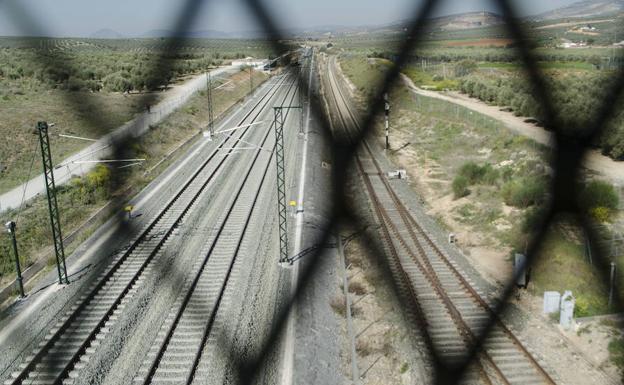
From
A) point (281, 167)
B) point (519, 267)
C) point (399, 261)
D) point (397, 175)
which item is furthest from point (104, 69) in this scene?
point (397, 175)

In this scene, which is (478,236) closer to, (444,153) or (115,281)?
(444,153)

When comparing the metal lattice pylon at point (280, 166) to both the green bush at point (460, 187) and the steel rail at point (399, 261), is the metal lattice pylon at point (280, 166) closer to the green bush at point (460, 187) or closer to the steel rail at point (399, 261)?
the steel rail at point (399, 261)

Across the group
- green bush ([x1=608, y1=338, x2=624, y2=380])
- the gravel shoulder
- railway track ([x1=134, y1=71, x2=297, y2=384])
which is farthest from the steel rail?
green bush ([x1=608, y1=338, x2=624, y2=380])

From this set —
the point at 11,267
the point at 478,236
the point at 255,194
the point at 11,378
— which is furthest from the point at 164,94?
the point at 255,194

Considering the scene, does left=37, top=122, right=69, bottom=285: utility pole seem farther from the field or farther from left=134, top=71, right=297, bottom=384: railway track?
left=134, top=71, right=297, bottom=384: railway track

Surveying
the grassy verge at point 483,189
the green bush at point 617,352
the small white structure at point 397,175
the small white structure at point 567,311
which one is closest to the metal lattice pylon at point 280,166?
the grassy verge at point 483,189

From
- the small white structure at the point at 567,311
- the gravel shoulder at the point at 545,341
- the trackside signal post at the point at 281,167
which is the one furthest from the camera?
the small white structure at the point at 567,311
